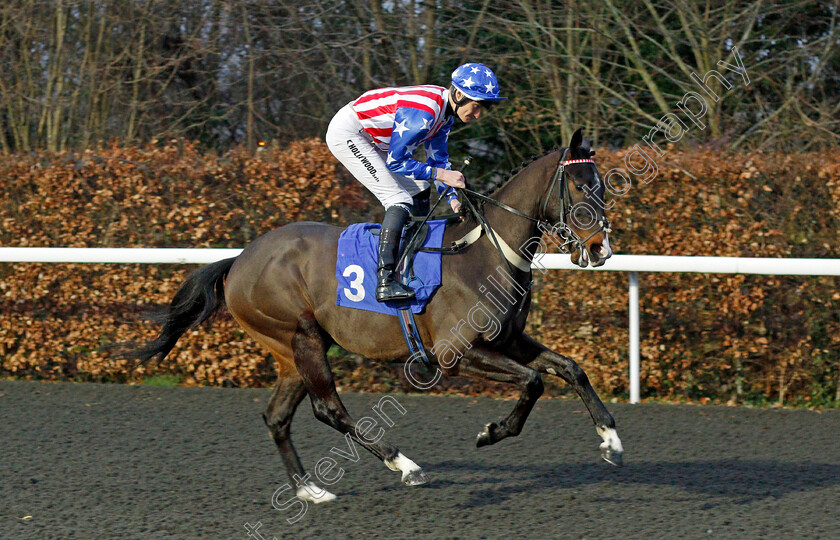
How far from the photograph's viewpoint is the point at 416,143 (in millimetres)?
4164

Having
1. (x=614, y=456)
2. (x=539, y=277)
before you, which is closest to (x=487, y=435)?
(x=614, y=456)

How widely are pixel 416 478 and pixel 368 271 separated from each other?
0.98 meters

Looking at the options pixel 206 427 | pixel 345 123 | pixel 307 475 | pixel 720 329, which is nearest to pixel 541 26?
pixel 720 329

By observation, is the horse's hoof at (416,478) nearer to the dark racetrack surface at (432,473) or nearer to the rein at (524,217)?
the dark racetrack surface at (432,473)

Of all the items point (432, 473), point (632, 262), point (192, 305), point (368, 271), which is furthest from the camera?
point (632, 262)

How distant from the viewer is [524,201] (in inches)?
163

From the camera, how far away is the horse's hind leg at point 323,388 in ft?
14.0

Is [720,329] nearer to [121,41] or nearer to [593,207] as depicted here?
[593,207]

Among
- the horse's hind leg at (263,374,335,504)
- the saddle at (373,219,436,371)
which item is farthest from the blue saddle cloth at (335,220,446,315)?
the horse's hind leg at (263,374,335,504)

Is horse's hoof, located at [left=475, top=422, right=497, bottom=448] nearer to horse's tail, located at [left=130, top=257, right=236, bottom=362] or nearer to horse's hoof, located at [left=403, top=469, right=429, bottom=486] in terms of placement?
horse's hoof, located at [left=403, top=469, right=429, bottom=486]

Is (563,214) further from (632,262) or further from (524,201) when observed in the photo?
(632,262)

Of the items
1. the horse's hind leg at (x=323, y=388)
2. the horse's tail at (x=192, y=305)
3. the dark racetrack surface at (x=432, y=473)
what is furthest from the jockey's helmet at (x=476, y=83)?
the dark racetrack surface at (x=432, y=473)

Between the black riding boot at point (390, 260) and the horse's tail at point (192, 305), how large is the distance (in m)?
1.02

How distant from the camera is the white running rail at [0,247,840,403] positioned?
570 centimetres
